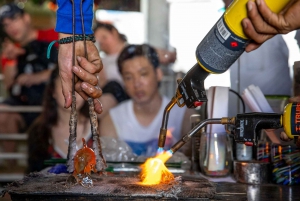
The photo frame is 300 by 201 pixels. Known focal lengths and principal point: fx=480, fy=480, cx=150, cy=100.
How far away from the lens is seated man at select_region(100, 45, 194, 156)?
10.4ft

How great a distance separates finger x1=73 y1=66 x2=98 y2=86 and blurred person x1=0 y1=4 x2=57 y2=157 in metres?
2.48

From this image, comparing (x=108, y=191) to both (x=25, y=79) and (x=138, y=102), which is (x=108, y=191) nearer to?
(x=138, y=102)

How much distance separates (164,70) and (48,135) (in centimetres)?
99

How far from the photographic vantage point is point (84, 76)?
1.70 m

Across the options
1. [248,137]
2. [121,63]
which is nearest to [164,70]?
[121,63]

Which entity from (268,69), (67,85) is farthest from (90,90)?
(268,69)

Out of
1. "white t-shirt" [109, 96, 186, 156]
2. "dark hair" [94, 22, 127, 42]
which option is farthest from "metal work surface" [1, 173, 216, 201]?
"dark hair" [94, 22, 127, 42]

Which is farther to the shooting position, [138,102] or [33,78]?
[33,78]

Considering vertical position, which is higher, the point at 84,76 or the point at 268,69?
the point at 268,69

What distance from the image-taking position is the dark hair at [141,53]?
3.19 meters

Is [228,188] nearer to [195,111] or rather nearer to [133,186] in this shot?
[133,186]

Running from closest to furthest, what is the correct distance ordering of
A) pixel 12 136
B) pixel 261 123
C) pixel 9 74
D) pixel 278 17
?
pixel 278 17, pixel 261 123, pixel 12 136, pixel 9 74

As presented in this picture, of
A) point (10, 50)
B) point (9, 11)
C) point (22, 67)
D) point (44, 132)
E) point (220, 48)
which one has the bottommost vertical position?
point (44, 132)

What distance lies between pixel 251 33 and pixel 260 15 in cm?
6
